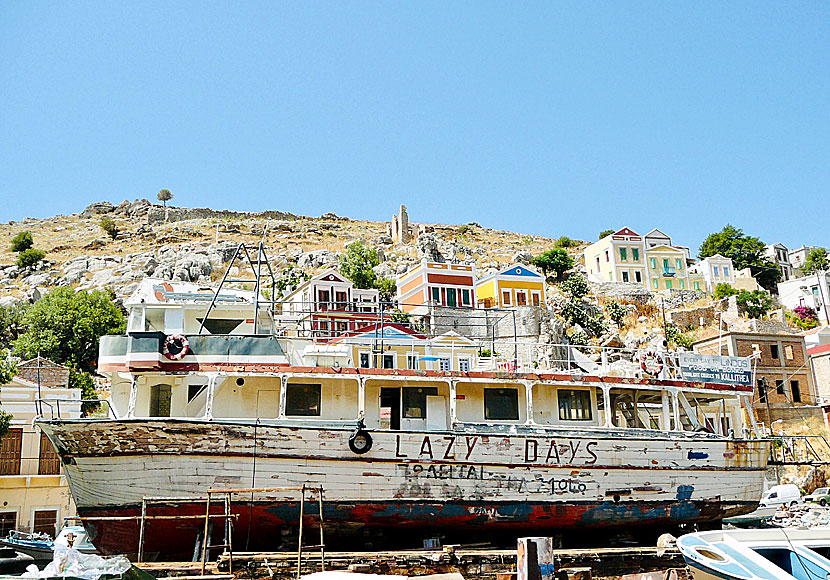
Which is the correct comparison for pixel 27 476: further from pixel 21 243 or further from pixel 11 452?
pixel 21 243

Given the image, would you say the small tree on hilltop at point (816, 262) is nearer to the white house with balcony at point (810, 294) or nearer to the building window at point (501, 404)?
the white house with balcony at point (810, 294)

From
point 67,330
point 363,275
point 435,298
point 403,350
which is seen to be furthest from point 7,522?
point 363,275

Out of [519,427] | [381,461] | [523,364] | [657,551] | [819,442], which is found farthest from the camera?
[819,442]

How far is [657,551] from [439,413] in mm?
5975

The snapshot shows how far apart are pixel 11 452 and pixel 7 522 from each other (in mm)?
2575

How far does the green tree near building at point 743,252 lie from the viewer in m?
82.2

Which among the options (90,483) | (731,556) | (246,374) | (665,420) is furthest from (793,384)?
(90,483)

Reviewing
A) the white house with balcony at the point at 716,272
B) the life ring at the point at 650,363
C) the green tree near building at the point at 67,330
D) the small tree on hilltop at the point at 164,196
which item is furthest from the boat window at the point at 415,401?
the small tree on hilltop at the point at 164,196

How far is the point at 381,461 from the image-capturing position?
16.4 meters

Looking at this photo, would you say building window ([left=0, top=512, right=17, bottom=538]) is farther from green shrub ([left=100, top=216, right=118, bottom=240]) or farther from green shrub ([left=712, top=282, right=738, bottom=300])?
green shrub ([left=100, top=216, right=118, bottom=240])

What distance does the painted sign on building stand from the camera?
19.5 m

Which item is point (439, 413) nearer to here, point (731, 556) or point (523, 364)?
point (523, 364)

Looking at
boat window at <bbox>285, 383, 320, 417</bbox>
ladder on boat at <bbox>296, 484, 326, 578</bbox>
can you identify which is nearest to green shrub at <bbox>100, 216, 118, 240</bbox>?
boat window at <bbox>285, 383, 320, 417</bbox>

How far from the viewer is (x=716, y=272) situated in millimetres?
74500
